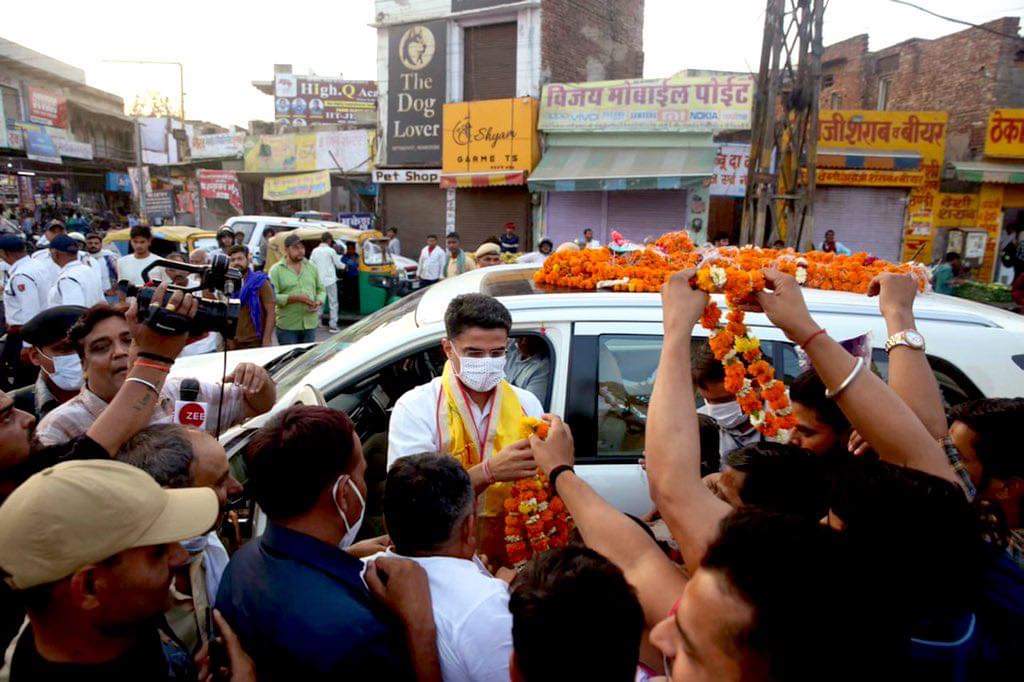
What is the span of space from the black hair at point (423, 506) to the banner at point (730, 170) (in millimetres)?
16252

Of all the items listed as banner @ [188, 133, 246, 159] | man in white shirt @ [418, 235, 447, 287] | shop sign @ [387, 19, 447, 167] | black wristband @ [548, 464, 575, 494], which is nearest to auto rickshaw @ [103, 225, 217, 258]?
man in white shirt @ [418, 235, 447, 287]

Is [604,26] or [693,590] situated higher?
[604,26]

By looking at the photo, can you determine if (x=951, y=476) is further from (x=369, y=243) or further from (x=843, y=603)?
(x=369, y=243)

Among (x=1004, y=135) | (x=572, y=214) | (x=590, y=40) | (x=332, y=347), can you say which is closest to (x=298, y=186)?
(x=572, y=214)

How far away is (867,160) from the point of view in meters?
16.4

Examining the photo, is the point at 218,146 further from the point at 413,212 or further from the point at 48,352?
the point at 48,352

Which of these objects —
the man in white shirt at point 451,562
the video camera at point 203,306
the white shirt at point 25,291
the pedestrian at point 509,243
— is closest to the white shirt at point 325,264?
the white shirt at point 25,291

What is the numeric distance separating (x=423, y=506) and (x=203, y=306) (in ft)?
3.81

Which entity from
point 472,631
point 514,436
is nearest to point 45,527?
point 472,631

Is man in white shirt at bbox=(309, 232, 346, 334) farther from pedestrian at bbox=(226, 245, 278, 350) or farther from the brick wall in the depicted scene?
the brick wall

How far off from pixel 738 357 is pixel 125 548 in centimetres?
227

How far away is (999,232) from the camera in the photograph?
1686 centimetres

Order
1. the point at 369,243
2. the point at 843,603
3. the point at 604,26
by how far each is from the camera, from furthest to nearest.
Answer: the point at 604,26, the point at 369,243, the point at 843,603

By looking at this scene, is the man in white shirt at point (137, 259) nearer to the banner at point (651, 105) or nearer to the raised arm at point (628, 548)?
the raised arm at point (628, 548)
